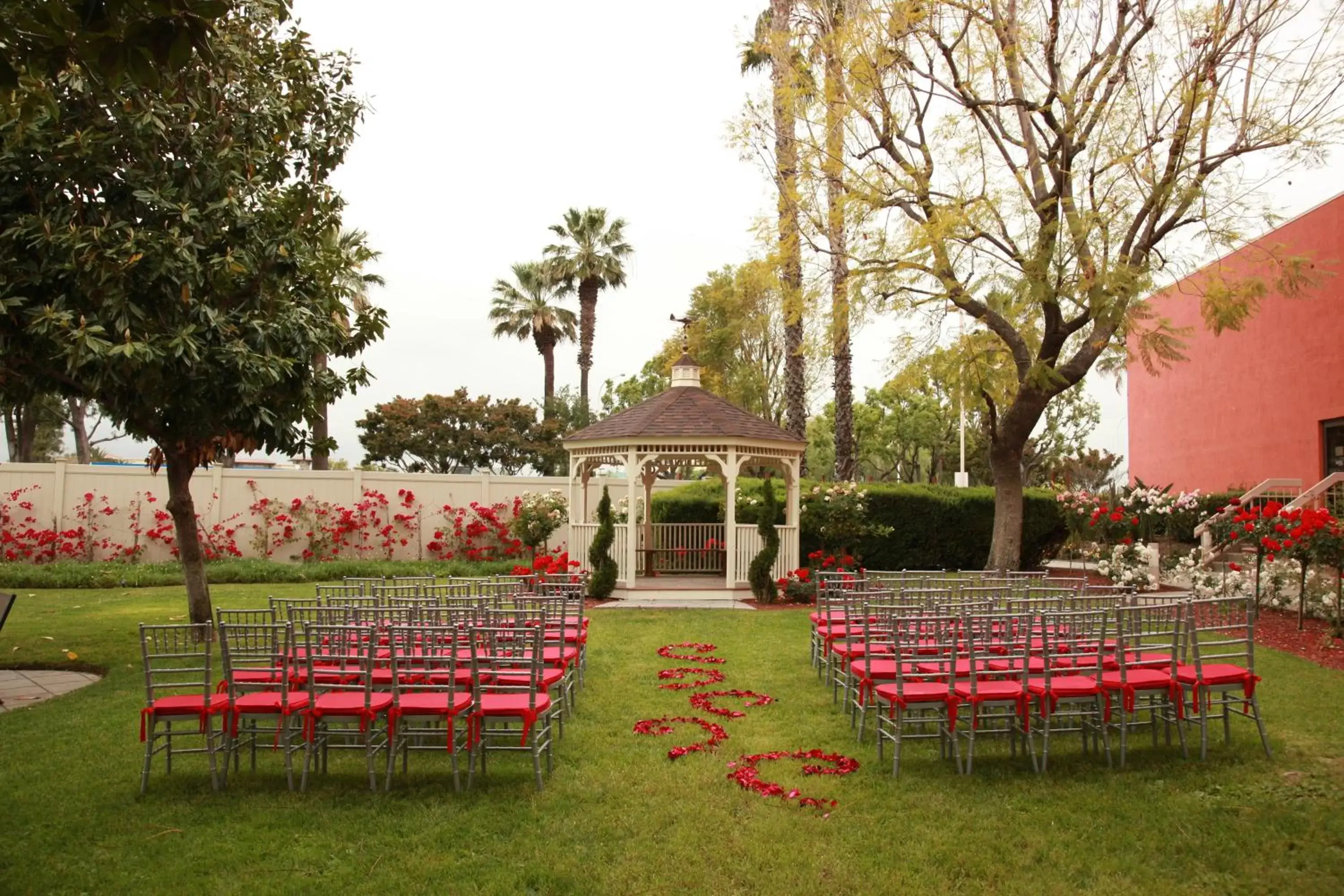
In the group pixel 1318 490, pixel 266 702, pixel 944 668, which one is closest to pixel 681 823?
pixel 944 668

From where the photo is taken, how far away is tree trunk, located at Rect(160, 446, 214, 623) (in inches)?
422

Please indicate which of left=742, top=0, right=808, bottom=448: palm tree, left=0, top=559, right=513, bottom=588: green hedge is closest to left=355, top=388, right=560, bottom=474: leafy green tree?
left=0, top=559, right=513, bottom=588: green hedge

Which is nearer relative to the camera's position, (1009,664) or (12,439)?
(1009,664)

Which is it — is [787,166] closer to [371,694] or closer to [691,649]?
[691,649]

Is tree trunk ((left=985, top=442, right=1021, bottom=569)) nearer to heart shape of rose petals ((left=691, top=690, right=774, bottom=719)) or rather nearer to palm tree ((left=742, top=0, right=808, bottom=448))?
palm tree ((left=742, top=0, right=808, bottom=448))

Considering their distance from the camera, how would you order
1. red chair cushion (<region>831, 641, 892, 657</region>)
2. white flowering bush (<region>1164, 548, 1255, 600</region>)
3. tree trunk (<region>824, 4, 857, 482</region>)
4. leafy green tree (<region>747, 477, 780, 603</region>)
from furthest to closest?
leafy green tree (<region>747, 477, 780, 603</region>) < tree trunk (<region>824, 4, 857, 482</region>) < white flowering bush (<region>1164, 548, 1255, 600</region>) < red chair cushion (<region>831, 641, 892, 657</region>)

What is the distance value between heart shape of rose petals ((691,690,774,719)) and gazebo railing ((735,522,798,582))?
845 cm

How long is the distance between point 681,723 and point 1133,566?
1171 centimetres

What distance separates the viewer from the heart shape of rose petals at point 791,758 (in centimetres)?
574

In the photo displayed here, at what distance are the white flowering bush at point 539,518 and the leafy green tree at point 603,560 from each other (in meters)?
1.66

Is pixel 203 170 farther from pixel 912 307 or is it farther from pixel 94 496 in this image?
pixel 94 496

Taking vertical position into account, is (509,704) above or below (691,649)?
above

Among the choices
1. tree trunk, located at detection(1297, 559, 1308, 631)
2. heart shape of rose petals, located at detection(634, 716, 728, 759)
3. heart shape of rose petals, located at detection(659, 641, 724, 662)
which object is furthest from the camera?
tree trunk, located at detection(1297, 559, 1308, 631)

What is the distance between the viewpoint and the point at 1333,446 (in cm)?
1852
